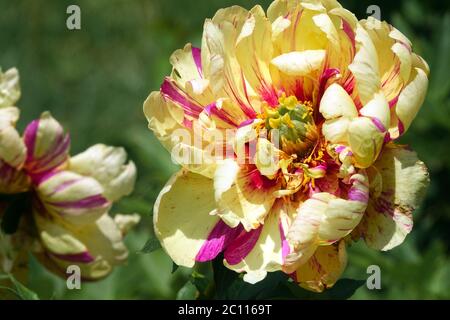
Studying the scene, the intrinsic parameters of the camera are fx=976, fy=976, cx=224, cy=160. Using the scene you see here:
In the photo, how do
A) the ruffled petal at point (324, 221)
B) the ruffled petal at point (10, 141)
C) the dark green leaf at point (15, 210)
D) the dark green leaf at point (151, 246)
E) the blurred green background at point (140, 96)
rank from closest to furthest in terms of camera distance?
the ruffled petal at point (324, 221) < the dark green leaf at point (151, 246) < the ruffled petal at point (10, 141) < the dark green leaf at point (15, 210) < the blurred green background at point (140, 96)

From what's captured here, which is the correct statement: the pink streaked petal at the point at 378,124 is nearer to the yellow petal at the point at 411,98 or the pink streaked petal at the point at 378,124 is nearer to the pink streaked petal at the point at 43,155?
the yellow petal at the point at 411,98

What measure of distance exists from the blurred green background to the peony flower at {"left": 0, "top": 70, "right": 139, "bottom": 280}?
3.5 inches

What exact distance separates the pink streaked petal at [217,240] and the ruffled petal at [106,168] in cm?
29

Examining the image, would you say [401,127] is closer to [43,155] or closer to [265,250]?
[265,250]

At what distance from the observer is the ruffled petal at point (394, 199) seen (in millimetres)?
1217

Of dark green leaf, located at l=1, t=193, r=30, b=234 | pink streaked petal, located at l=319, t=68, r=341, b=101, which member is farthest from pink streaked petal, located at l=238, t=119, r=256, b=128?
dark green leaf, located at l=1, t=193, r=30, b=234

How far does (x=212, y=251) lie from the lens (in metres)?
1.27

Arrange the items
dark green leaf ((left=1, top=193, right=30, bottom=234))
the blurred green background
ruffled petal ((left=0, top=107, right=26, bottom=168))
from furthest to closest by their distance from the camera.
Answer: the blurred green background < dark green leaf ((left=1, top=193, right=30, bottom=234)) < ruffled petal ((left=0, top=107, right=26, bottom=168))

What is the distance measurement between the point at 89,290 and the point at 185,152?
0.73m

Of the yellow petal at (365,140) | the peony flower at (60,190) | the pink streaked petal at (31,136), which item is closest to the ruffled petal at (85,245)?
the peony flower at (60,190)

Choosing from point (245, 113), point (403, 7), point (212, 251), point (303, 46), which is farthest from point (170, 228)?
point (403, 7)

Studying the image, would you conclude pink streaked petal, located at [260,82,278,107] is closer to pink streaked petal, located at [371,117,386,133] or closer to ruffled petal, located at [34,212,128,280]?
pink streaked petal, located at [371,117,386,133]

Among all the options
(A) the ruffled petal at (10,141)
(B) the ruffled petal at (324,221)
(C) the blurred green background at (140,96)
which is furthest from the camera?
(C) the blurred green background at (140,96)

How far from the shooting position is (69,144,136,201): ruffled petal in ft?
5.01
